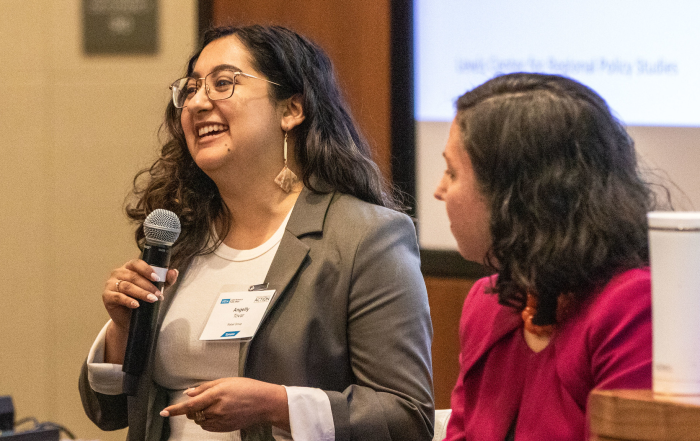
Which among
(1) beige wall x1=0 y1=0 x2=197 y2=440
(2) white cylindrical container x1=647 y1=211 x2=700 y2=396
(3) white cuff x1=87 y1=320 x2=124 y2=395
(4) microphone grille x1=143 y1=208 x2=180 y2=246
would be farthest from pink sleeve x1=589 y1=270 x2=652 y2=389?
(1) beige wall x1=0 y1=0 x2=197 y2=440

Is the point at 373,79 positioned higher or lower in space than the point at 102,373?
higher

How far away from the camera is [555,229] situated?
1312 millimetres

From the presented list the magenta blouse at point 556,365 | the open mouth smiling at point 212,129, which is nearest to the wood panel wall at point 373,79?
the open mouth smiling at point 212,129

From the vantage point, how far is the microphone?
178 cm

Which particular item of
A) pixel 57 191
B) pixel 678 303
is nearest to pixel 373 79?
pixel 57 191

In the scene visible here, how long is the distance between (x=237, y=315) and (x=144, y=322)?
233 millimetres

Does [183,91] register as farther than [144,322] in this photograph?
Yes

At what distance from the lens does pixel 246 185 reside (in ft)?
6.99

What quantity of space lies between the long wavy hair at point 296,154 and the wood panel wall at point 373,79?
25.8 inches

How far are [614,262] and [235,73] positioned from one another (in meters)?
Answer: 1.21

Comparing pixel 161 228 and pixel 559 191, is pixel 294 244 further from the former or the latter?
pixel 559 191

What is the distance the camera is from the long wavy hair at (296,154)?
2.16 metres

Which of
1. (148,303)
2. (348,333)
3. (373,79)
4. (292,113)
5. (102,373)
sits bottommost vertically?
(102,373)

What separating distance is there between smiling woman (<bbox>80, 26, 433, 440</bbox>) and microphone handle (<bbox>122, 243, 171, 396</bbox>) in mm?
30
